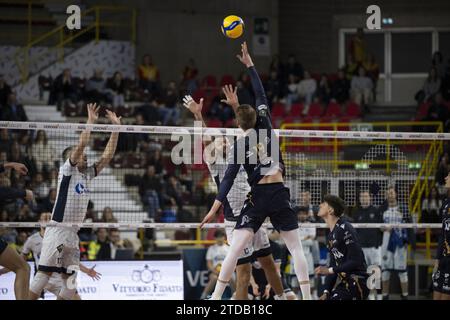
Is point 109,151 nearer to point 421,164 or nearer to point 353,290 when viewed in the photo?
point 353,290

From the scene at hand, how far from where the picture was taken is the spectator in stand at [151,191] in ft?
70.0

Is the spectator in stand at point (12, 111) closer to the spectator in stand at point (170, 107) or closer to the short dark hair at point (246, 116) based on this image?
the spectator in stand at point (170, 107)

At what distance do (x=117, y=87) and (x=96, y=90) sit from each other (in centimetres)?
70

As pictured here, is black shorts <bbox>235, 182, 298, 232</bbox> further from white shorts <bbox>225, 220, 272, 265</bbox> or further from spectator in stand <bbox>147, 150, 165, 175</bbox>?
spectator in stand <bbox>147, 150, 165, 175</bbox>

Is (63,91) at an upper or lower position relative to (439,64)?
lower

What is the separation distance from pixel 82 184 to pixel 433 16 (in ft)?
68.9

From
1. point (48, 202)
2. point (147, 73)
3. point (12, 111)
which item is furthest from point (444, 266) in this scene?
point (147, 73)

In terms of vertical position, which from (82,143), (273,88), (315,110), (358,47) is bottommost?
(82,143)

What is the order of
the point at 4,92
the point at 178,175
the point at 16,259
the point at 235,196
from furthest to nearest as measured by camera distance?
the point at 4,92 < the point at 178,175 < the point at 235,196 < the point at 16,259

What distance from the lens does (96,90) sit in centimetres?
2623

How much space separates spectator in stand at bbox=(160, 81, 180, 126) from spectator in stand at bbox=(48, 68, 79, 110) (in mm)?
2587

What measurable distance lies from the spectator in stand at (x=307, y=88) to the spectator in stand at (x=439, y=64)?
3.82m
